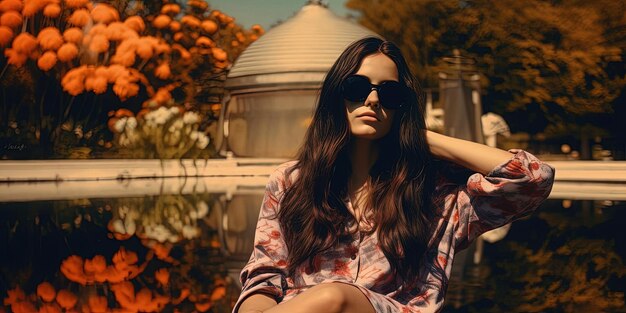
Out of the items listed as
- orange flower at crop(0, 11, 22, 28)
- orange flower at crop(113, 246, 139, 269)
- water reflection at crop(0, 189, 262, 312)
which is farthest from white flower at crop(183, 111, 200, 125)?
orange flower at crop(113, 246, 139, 269)

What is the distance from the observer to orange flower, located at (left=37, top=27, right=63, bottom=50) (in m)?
21.0

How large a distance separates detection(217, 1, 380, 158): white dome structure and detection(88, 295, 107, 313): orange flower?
70.1ft

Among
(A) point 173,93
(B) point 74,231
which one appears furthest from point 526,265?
(A) point 173,93

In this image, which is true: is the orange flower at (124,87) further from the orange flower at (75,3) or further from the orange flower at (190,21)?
the orange flower at (190,21)

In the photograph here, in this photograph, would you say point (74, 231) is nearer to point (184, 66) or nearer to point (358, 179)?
point (358, 179)

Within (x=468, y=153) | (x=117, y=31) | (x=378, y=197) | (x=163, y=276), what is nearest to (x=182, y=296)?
(x=163, y=276)

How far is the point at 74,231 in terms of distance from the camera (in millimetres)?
8141

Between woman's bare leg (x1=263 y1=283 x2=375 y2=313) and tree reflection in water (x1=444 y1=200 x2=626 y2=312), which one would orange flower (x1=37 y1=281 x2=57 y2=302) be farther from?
woman's bare leg (x1=263 y1=283 x2=375 y2=313)

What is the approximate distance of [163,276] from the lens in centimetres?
536

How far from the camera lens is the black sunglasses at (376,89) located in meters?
2.51

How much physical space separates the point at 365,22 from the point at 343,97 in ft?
109

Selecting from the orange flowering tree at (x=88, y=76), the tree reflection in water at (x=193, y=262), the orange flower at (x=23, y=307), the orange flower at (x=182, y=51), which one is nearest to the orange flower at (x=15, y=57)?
the orange flowering tree at (x=88, y=76)

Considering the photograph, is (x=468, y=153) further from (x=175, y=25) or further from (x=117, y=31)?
(x=175, y=25)

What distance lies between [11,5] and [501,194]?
68.8ft
